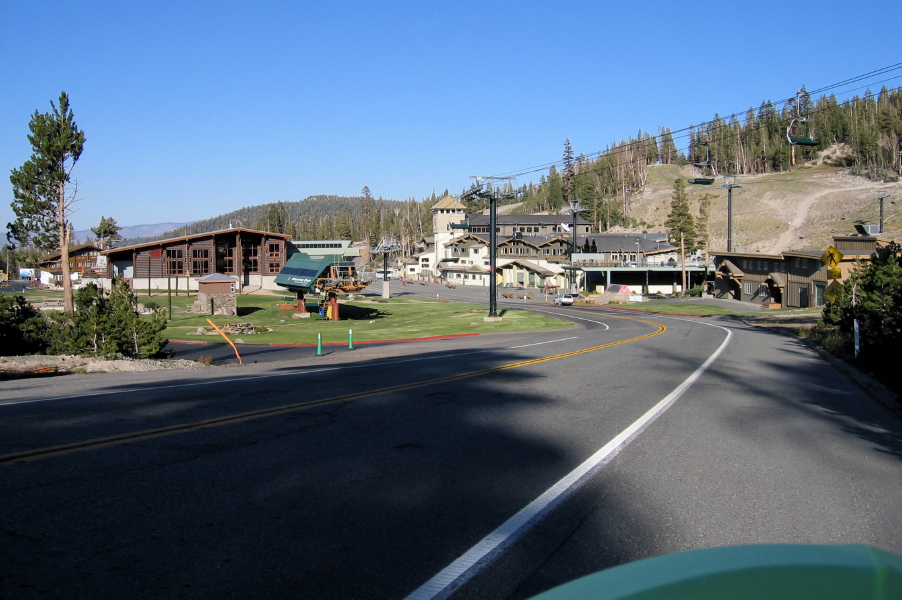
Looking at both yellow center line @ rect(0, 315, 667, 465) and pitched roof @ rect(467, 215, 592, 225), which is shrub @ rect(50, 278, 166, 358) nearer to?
yellow center line @ rect(0, 315, 667, 465)

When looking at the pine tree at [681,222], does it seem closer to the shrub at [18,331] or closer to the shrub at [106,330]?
the shrub at [106,330]

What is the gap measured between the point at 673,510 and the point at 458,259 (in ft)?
390

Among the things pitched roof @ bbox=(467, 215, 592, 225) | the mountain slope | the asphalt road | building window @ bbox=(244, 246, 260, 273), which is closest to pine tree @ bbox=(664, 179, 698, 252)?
the mountain slope

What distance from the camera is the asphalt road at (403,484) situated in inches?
182

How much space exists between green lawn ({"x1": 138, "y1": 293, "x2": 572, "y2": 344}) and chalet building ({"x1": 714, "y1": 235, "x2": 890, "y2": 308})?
22357mm

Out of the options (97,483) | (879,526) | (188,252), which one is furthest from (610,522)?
(188,252)

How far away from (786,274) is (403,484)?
205ft

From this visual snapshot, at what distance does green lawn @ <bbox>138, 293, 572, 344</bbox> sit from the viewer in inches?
1499

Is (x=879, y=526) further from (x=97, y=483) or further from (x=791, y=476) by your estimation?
(x=97, y=483)

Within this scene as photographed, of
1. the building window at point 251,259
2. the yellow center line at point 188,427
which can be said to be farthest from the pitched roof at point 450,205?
the yellow center line at point 188,427

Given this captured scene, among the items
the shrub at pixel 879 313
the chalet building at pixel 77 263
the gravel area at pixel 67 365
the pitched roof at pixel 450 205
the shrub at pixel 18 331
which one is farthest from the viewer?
the pitched roof at pixel 450 205

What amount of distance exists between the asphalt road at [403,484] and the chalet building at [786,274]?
4218 cm

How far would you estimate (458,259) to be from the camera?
4906 inches

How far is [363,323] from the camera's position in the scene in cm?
4778
